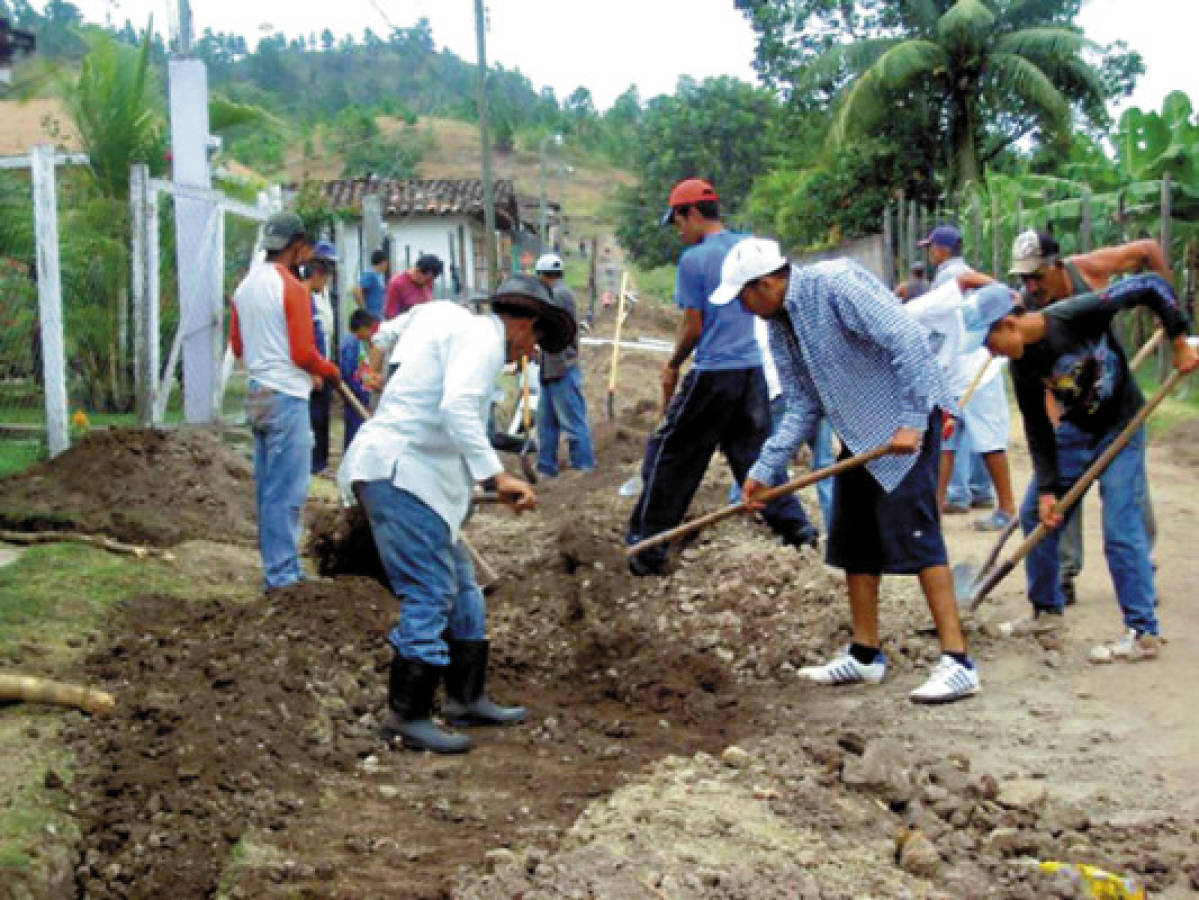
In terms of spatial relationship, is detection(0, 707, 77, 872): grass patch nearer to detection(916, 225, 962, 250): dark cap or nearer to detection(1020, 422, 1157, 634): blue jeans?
detection(1020, 422, 1157, 634): blue jeans

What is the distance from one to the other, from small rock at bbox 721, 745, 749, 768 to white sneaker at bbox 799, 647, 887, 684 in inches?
45.6

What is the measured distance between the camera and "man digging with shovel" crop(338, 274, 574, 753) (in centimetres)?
484

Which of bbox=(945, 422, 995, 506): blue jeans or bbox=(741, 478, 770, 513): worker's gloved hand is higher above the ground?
bbox=(741, 478, 770, 513): worker's gloved hand

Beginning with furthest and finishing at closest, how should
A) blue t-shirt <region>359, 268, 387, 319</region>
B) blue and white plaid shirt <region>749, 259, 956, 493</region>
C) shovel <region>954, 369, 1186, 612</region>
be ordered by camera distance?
blue t-shirt <region>359, 268, 387, 319</region> < shovel <region>954, 369, 1186, 612</region> < blue and white plaid shirt <region>749, 259, 956, 493</region>

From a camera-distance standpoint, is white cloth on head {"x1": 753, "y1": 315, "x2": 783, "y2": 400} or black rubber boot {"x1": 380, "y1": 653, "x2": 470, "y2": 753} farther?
white cloth on head {"x1": 753, "y1": 315, "x2": 783, "y2": 400}

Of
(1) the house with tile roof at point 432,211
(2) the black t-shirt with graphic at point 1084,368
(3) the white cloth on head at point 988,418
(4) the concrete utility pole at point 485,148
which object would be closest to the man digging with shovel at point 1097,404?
(2) the black t-shirt with graphic at point 1084,368

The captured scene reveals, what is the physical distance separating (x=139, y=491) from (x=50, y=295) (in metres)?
1.55

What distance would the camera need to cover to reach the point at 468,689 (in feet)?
17.9

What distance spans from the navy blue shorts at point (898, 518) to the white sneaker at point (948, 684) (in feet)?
1.30

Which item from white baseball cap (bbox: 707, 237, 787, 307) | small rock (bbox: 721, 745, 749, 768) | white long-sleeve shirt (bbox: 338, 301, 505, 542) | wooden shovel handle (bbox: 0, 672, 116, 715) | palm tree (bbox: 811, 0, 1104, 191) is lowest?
small rock (bbox: 721, 745, 749, 768)

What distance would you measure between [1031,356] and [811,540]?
8.62 feet

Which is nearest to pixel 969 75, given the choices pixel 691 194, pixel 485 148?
pixel 485 148

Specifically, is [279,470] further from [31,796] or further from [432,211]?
[432,211]

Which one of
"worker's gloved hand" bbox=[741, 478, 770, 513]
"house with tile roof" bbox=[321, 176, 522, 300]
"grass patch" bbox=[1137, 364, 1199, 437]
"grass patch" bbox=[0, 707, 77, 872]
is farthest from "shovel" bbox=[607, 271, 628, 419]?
"house with tile roof" bbox=[321, 176, 522, 300]
